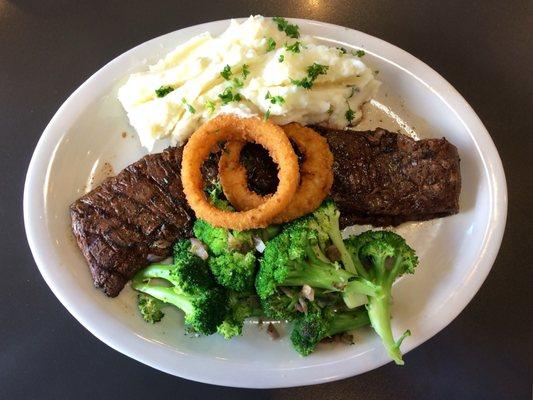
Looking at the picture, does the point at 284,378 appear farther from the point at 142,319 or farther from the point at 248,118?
the point at 248,118

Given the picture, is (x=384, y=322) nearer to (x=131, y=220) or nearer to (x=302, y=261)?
(x=302, y=261)

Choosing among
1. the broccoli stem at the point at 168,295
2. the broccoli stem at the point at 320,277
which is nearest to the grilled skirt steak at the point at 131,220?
the broccoli stem at the point at 168,295

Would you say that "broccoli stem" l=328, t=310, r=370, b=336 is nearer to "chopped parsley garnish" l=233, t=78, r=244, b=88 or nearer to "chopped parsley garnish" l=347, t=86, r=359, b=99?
"chopped parsley garnish" l=347, t=86, r=359, b=99

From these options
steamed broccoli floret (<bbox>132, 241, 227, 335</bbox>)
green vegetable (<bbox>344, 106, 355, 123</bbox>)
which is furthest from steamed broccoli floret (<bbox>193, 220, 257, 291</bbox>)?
green vegetable (<bbox>344, 106, 355, 123</bbox>)

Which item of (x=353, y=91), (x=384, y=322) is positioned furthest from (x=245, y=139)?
(x=384, y=322)

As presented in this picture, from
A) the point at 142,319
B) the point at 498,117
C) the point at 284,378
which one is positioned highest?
the point at 498,117

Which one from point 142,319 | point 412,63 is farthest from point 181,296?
point 412,63
